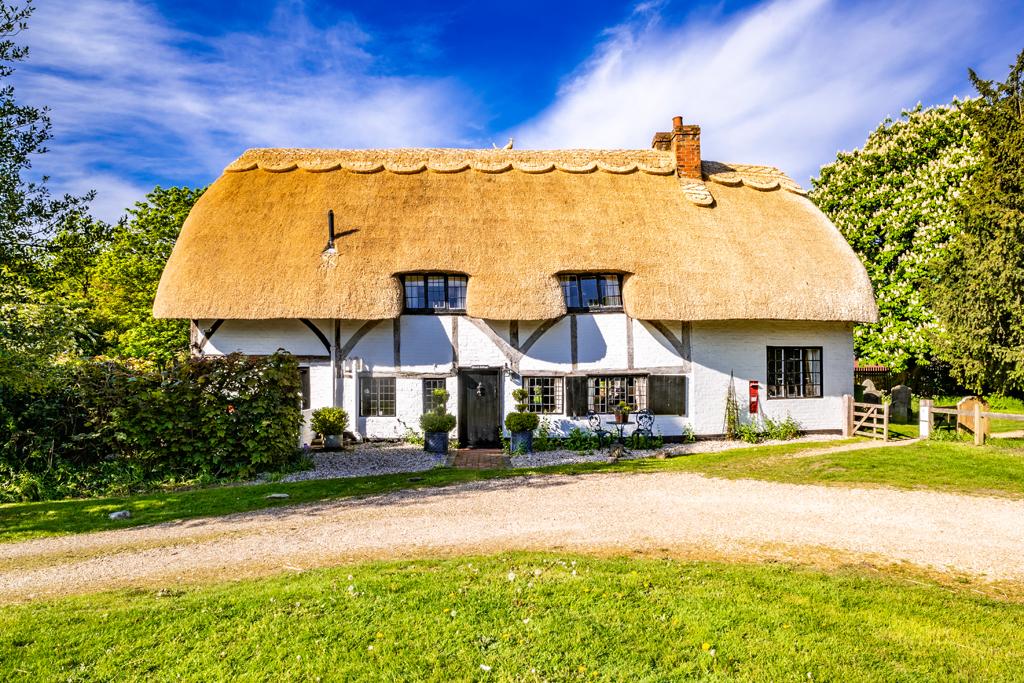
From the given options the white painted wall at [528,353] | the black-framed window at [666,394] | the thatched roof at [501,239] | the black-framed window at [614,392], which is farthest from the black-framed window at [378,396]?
the black-framed window at [666,394]

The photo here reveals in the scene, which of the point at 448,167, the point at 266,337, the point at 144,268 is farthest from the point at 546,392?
the point at 144,268

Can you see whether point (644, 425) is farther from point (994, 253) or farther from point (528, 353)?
point (994, 253)

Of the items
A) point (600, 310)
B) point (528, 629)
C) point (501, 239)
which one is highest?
point (501, 239)

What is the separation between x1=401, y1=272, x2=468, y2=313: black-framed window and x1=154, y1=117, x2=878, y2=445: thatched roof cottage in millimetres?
39

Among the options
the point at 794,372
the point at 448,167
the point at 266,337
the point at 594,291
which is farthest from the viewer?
the point at 448,167

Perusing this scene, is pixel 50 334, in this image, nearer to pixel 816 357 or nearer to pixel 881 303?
pixel 816 357

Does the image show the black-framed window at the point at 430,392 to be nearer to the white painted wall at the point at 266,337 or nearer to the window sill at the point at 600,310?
the white painted wall at the point at 266,337

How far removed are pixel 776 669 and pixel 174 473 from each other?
1109cm

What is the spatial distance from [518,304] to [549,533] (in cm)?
781

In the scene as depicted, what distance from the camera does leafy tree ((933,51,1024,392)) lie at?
44.7ft

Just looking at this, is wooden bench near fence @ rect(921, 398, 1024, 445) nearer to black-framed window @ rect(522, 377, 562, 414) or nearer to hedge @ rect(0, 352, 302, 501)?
black-framed window @ rect(522, 377, 562, 414)

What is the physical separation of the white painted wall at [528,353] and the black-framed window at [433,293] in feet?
1.05

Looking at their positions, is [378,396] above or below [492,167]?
below

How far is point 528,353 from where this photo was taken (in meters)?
15.0
